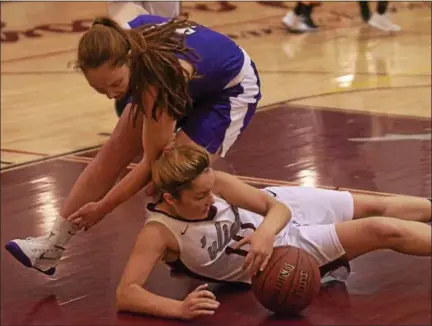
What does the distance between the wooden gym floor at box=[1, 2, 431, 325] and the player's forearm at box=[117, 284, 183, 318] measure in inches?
1.4

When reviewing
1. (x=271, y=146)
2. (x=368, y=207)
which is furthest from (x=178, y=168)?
(x=271, y=146)

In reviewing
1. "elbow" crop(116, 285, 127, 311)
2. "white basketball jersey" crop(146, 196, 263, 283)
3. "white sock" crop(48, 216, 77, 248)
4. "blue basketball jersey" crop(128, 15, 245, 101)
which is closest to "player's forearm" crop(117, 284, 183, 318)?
"elbow" crop(116, 285, 127, 311)

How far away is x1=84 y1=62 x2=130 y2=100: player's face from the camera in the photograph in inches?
99.8

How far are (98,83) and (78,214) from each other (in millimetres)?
603

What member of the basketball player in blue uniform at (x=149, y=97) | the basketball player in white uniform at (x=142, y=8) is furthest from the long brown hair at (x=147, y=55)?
the basketball player in white uniform at (x=142, y=8)

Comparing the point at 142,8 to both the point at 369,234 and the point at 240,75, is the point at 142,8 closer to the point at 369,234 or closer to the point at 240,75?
the point at 240,75

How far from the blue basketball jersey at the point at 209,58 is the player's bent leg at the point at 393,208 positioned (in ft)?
2.01

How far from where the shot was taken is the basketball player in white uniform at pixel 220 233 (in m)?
2.77

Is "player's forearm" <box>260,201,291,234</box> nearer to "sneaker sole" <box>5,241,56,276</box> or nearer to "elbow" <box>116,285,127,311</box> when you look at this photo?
"elbow" <box>116,285,127,311</box>

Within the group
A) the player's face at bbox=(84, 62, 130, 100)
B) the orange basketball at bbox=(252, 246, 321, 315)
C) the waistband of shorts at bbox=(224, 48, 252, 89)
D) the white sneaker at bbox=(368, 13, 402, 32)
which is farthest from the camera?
the white sneaker at bbox=(368, 13, 402, 32)

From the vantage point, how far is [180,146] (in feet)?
9.32

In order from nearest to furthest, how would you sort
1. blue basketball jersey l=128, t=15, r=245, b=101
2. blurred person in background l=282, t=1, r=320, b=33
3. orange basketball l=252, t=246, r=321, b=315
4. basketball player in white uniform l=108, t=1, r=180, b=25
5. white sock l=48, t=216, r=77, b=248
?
1. orange basketball l=252, t=246, r=321, b=315
2. blue basketball jersey l=128, t=15, r=245, b=101
3. white sock l=48, t=216, r=77, b=248
4. basketball player in white uniform l=108, t=1, r=180, b=25
5. blurred person in background l=282, t=1, r=320, b=33

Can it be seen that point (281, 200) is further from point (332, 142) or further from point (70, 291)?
point (332, 142)

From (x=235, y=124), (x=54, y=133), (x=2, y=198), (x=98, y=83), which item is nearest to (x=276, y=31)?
(x=54, y=133)
